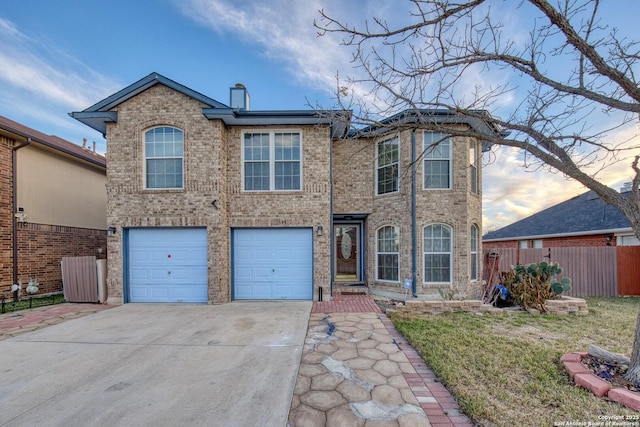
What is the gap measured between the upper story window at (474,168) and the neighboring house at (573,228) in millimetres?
4395

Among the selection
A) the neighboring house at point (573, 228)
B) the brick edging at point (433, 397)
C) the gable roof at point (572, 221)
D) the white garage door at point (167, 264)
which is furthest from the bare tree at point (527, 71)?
the gable roof at point (572, 221)

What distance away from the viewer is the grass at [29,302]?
728 cm

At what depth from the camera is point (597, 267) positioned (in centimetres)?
923

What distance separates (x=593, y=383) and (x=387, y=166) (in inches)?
274

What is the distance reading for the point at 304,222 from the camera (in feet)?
26.5

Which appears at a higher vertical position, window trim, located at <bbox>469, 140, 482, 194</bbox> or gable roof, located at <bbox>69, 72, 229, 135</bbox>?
gable roof, located at <bbox>69, 72, 229, 135</bbox>

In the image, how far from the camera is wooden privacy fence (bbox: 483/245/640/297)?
908cm

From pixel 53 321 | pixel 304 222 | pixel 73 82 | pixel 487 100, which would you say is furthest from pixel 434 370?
pixel 73 82

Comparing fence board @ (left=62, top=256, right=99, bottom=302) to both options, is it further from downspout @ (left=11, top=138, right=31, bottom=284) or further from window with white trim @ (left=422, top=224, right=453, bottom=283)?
window with white trim @ (left=422, top=224, right=453, bottom=283)

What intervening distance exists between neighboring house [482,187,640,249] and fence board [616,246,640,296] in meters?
1.27

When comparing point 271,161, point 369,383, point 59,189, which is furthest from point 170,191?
point 369,383

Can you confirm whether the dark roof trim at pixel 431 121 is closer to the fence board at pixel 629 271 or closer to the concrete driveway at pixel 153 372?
the concrete driveway at pixel 153 372

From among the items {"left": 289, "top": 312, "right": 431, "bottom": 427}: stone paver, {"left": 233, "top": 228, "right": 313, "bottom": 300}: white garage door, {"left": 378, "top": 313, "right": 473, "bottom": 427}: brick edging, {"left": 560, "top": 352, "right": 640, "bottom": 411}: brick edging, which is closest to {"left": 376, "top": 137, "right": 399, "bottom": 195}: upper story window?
{"left": 233, "top": 228, "right": 313, "bottom": 300}: white garage door

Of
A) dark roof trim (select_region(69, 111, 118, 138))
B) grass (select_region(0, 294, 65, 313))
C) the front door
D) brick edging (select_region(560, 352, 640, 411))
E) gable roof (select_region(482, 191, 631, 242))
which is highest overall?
dark roof trim (select_region(69, 111, 118, 138))
